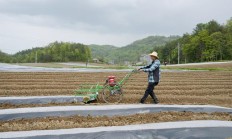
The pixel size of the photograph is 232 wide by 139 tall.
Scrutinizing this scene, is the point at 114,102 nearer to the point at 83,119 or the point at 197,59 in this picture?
the point at 83,119

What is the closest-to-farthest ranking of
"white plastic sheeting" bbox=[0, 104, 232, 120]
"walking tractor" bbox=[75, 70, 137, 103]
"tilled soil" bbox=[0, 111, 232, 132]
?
"tilled soil" bbox=[0, 111, 232, 132]
"white plastic sheeting" bbox=[0, 104, 232, 120]
"walking tractor" bbox=[75, 70, 137, 103]

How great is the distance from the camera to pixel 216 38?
61.0 m

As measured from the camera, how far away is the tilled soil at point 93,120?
5931 millimetres

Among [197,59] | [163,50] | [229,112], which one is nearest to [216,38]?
[197,59]

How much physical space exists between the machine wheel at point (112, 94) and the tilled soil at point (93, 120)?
5.41ft

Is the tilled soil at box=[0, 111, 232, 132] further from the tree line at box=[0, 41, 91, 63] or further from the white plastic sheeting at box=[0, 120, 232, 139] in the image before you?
the tree line at box=[0, 41, 91, 63]

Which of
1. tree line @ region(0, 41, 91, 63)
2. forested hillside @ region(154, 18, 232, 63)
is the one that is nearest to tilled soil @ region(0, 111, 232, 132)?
forested hillside @ region(154, 18, 232, 63)

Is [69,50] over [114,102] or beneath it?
over

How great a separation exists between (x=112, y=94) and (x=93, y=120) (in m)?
2.09

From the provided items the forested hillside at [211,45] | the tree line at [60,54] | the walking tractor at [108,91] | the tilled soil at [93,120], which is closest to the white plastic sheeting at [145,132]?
the tilled soil at [93,120]

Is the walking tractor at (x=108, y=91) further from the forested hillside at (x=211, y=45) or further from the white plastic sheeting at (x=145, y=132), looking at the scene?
the forested hillside at (x=211, y=45)

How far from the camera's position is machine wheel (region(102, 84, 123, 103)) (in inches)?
335

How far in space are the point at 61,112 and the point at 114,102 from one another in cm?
225

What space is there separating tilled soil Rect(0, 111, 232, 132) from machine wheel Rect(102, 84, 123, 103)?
65.0 inches
